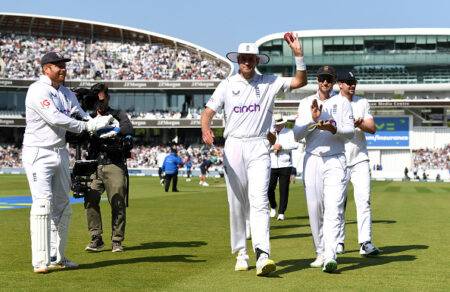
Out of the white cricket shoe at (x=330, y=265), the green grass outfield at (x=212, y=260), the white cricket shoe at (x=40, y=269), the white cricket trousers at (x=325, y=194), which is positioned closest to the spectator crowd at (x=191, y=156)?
the green grass outfield at (x=212, y=260)

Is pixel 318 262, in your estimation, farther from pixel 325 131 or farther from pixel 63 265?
pixel 63 265

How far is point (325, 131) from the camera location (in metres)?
8.51

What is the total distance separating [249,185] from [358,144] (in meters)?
2.68

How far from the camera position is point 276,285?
7133mm

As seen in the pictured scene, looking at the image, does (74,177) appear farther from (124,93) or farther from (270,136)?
(124,93)

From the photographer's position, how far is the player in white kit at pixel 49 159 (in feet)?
25.4

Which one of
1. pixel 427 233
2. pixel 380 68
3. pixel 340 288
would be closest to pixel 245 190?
pixel 340 288

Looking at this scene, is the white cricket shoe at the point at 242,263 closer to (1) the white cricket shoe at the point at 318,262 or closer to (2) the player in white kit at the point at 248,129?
(2) the player in white kit at the point at 248,129

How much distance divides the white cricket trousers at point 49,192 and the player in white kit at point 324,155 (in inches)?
101

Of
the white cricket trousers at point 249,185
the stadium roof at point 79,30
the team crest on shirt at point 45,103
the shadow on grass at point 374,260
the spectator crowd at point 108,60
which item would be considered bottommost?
the shadow on grass at point 374,260

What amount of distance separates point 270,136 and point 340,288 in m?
1.89

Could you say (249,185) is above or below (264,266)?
above

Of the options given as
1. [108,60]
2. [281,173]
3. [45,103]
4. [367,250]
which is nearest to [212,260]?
[367,250]

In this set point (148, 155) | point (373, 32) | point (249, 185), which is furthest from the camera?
point (373, 32)
